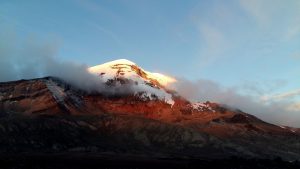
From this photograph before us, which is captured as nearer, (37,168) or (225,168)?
(37,168)

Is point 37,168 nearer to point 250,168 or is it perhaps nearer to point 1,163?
point 1,163

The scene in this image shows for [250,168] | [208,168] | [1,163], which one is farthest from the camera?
[250,168]

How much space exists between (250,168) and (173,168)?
29.8m

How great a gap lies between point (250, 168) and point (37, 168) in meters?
80.1

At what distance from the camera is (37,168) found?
6147 inches

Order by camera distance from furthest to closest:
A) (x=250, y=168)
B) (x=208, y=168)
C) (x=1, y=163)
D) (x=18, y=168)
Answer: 1. (x=250, y=168)
2. (x=208, y=168)
3. (x=1, y=163)
4. (x=18, y=168)

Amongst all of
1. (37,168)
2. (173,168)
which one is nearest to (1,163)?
(37,168)

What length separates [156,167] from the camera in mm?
189750

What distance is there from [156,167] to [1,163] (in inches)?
2172

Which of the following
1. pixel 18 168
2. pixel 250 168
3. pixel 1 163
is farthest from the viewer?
pixel 250 168

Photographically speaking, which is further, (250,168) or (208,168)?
(250,168)

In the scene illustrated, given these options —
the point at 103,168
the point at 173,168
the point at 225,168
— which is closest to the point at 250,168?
the point at 225,168

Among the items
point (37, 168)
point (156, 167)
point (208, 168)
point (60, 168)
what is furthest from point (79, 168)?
point (208, 168)

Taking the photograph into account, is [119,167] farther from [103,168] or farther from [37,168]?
[37,168]
